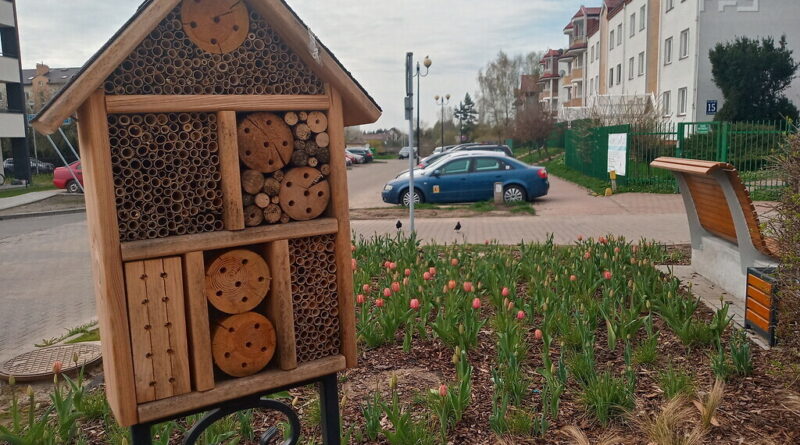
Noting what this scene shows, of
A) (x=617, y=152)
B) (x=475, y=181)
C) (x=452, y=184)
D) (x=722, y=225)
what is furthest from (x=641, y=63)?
(x=722, y=225)

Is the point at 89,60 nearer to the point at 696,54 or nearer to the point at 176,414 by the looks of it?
the point at 176,414

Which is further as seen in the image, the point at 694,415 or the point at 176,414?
the point at 694,415

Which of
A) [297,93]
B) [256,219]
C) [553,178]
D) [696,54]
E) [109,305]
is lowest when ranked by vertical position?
[553,178]

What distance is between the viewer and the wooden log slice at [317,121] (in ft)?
9.46

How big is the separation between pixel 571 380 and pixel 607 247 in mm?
3076

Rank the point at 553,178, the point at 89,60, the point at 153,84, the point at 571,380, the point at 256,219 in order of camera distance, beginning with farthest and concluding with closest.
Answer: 1. the point at 553,178
2. the point at 571,380
3. the point at 256,219
4. the point at 153,84
5. the point at 89,60

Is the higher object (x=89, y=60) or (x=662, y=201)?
(x=89, y=60)

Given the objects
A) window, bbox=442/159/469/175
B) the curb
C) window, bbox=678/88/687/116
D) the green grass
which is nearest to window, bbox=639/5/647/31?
window, bbox=678/88/687/116

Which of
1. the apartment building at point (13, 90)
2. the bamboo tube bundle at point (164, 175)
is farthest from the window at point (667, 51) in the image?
the bamboo tube bundle at point (164, 175)

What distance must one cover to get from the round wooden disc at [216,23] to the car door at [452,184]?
1469cm

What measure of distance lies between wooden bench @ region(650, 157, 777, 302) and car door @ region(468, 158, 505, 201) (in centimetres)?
983

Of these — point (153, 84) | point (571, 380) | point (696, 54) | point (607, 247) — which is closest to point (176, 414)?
point (153, 84)

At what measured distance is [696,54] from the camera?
97.0 ft

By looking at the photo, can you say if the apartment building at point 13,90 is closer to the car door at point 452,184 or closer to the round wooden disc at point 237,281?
the car door at point 452,184
